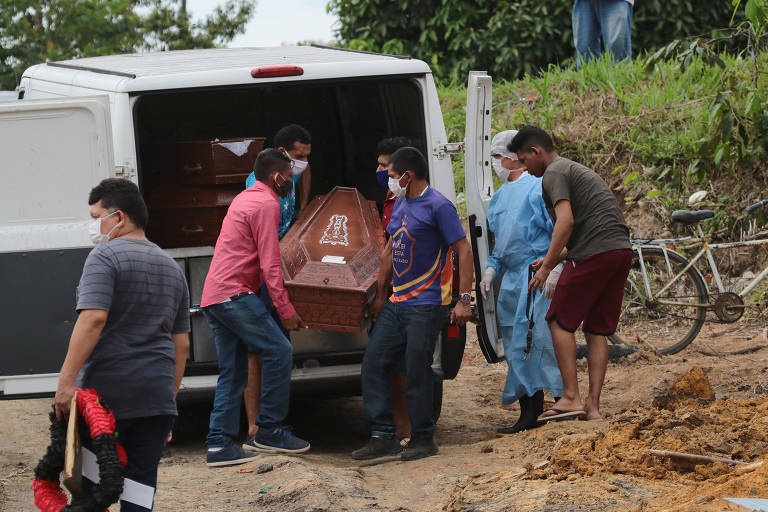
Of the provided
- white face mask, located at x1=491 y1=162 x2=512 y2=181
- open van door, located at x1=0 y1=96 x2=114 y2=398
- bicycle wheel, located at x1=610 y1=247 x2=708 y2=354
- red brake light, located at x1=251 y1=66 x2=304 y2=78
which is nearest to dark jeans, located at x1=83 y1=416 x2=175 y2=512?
open van door, located at x1=0 y1=96 x2=114 y2=398

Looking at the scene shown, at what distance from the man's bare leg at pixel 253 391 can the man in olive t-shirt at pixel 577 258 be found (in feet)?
5.37

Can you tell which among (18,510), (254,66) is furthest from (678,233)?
(18,510)

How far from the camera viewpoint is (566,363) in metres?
5.64

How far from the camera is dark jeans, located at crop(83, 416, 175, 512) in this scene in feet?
12.0

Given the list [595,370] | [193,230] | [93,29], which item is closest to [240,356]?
[193,230]

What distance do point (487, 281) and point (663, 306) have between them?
303cm

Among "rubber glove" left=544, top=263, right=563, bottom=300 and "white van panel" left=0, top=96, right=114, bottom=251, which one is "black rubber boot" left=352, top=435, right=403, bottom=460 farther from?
"white van panel" left=0, top=96, right=114, bottom=251

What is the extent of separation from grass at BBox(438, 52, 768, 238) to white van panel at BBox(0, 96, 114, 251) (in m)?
5.23

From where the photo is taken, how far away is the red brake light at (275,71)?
A: 547cm

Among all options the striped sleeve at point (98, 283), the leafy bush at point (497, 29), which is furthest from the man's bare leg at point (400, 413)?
the leafy bush at point (497, 29)

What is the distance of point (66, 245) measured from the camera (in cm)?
505

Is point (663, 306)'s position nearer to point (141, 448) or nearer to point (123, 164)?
point (123, 164)

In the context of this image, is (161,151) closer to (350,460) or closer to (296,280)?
(296,280)

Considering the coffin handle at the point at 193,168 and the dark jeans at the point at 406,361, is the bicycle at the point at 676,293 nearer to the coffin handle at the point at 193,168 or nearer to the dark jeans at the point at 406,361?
the dark jeans at the point at 406,361
